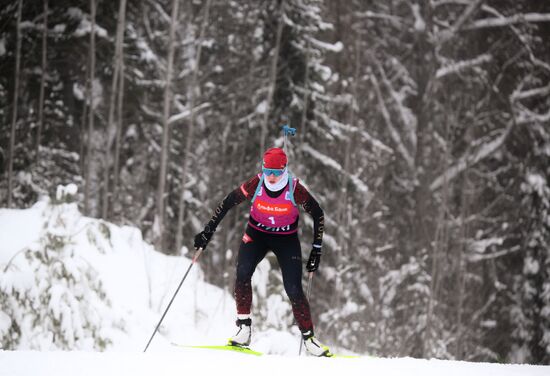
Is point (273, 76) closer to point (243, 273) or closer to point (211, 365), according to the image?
point (243, 273)

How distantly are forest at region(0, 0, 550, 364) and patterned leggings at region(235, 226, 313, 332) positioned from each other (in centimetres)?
800

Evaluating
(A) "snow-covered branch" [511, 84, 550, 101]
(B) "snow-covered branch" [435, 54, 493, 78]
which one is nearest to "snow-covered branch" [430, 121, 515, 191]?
(A) "snow-covered branch" [511, 84, 550, 101]

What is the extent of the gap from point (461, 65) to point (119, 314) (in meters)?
18.0

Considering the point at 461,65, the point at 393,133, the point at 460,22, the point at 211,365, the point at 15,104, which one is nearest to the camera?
the point at 211,365

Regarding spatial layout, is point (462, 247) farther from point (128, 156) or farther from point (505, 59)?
point (128, 156)

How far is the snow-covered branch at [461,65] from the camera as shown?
2319 cm

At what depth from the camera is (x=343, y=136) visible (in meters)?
20.3

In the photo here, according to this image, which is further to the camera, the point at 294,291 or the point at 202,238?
the point at 202,238

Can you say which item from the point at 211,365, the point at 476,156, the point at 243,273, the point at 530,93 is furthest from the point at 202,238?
the point at 530,93

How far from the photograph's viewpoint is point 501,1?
24.0 meters

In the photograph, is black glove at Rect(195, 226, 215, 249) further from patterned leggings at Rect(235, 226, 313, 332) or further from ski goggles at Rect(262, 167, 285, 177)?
ski goggles at Rect(262, 167, 285, 177)

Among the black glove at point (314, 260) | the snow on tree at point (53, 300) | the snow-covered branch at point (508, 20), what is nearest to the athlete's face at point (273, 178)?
the black glove at point (314, 260)

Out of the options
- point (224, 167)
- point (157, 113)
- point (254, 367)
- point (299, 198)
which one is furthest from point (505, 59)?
point (254, 367)

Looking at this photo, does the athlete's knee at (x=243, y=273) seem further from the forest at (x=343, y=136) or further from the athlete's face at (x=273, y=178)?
the forest at (x=343, y=136)
